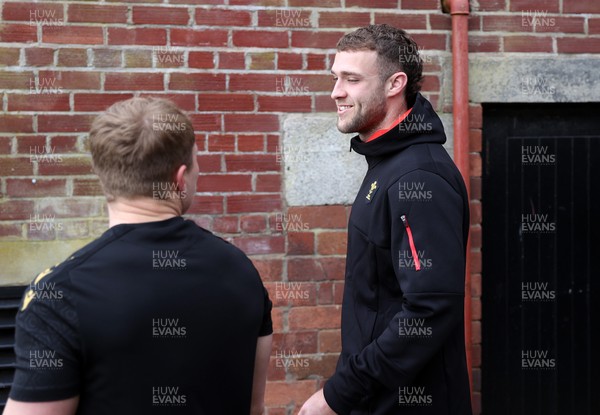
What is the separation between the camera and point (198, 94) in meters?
3.91

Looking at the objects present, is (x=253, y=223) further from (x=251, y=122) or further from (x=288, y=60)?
(x=288, y=60)

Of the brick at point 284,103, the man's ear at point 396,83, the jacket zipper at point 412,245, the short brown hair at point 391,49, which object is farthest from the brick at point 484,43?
the jacket zipper at point 412,245

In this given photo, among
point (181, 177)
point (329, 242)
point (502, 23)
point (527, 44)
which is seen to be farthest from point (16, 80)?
point (527, 44)

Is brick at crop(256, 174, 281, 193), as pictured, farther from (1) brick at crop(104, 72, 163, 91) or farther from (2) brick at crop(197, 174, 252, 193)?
(1) brick at crop(104, 72, 163, 91)

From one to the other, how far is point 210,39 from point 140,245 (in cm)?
238

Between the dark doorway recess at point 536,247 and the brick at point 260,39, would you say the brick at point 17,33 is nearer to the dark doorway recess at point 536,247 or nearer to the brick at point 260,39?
the brick at point 260,39

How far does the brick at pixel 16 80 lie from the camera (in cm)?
376

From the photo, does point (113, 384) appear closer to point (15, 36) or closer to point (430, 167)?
point (430, 167)

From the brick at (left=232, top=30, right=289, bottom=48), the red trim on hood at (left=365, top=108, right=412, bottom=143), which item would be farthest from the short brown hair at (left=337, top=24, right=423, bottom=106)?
the brick at (left=232, top=30, right=289, bottom=48)

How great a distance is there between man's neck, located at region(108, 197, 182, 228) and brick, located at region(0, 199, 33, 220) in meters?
2.17

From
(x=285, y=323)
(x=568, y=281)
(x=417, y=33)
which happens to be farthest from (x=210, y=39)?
(x=568, y=281)

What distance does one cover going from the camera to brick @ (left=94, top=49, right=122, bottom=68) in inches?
151

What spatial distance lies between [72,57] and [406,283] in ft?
7.43

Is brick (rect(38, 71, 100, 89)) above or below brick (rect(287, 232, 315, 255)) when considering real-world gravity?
above
